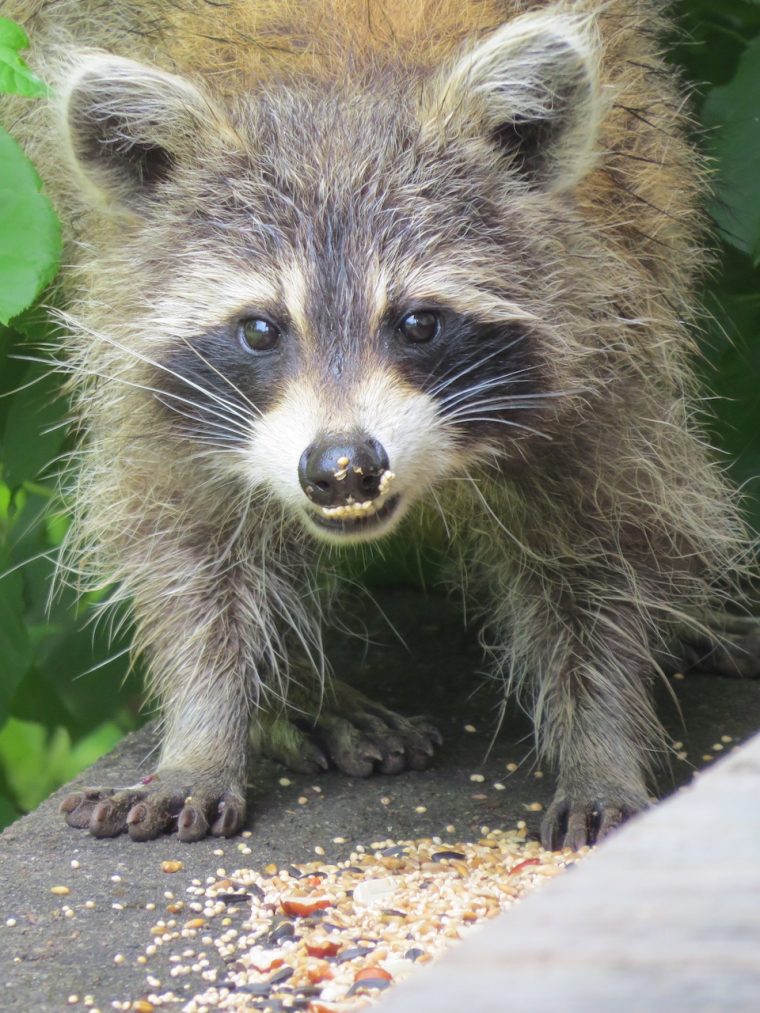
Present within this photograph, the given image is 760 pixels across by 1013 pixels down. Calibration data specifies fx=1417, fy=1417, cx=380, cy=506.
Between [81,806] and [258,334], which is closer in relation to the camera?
[258,334]

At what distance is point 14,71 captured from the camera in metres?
2.79

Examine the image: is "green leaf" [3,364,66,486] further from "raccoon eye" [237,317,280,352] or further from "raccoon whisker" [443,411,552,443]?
"raccoon whisker" [443,411,552,443]

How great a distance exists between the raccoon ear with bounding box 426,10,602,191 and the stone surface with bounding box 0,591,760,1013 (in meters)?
1.63

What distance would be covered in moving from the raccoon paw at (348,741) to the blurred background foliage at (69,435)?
0.55 m

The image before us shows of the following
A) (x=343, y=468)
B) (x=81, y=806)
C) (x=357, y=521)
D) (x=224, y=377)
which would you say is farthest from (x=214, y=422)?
(x=81, y=806)

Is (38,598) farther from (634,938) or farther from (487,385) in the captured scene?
(634,938)

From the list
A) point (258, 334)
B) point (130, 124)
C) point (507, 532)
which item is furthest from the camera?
point (507, 532)

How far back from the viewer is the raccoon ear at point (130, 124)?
333 centimetres

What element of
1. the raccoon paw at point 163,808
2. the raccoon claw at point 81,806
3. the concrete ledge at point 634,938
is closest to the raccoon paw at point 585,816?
the raccoon paw at point 163,808

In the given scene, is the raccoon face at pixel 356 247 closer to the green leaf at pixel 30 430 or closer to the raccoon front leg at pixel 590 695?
the raccoon front leg at pixel 590 695

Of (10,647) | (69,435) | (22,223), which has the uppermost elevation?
(22,223)

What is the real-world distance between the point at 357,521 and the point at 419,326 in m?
0.46

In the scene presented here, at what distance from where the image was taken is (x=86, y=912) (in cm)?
310

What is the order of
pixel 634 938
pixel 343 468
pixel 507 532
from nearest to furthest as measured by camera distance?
pixel 634 938 < pixel 343 468 < pixel 507 532
